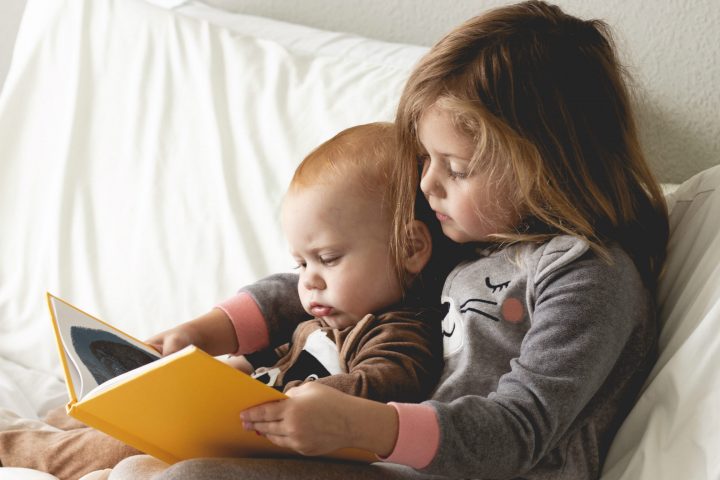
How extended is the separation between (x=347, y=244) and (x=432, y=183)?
13 cm

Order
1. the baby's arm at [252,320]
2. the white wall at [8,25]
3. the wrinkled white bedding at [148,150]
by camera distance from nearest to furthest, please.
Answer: the baby's arm at [252,320], the wrinkled white bedding at [148,150], the white wall at [8,25]

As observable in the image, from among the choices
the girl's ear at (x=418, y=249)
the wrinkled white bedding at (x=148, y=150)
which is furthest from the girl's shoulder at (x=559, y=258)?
the wrinkled white bedding at (x=148, y=150)

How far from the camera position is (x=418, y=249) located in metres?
1.09

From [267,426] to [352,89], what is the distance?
786 mm

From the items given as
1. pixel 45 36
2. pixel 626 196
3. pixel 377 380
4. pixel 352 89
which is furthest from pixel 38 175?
pixel 626 196

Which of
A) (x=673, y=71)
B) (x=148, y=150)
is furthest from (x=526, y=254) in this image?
(x=148, y=150)

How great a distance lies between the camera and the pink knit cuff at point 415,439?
835 millimetres

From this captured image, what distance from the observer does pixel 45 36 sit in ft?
5.56

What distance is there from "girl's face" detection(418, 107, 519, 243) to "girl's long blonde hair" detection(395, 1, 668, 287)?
0.01 m

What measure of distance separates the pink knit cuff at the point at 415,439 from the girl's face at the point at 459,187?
24 centimetres

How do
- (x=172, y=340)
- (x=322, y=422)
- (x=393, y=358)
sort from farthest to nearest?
(x=172, y=340) < (x=393, y=358) < (x=322, y=422)

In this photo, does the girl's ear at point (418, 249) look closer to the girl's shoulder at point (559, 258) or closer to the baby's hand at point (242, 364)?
the girl's shoulder at point (559, 258)

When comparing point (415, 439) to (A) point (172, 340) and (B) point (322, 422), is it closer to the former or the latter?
(B) point (322, 422)

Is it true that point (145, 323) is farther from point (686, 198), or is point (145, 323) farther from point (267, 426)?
point (686, 198)
